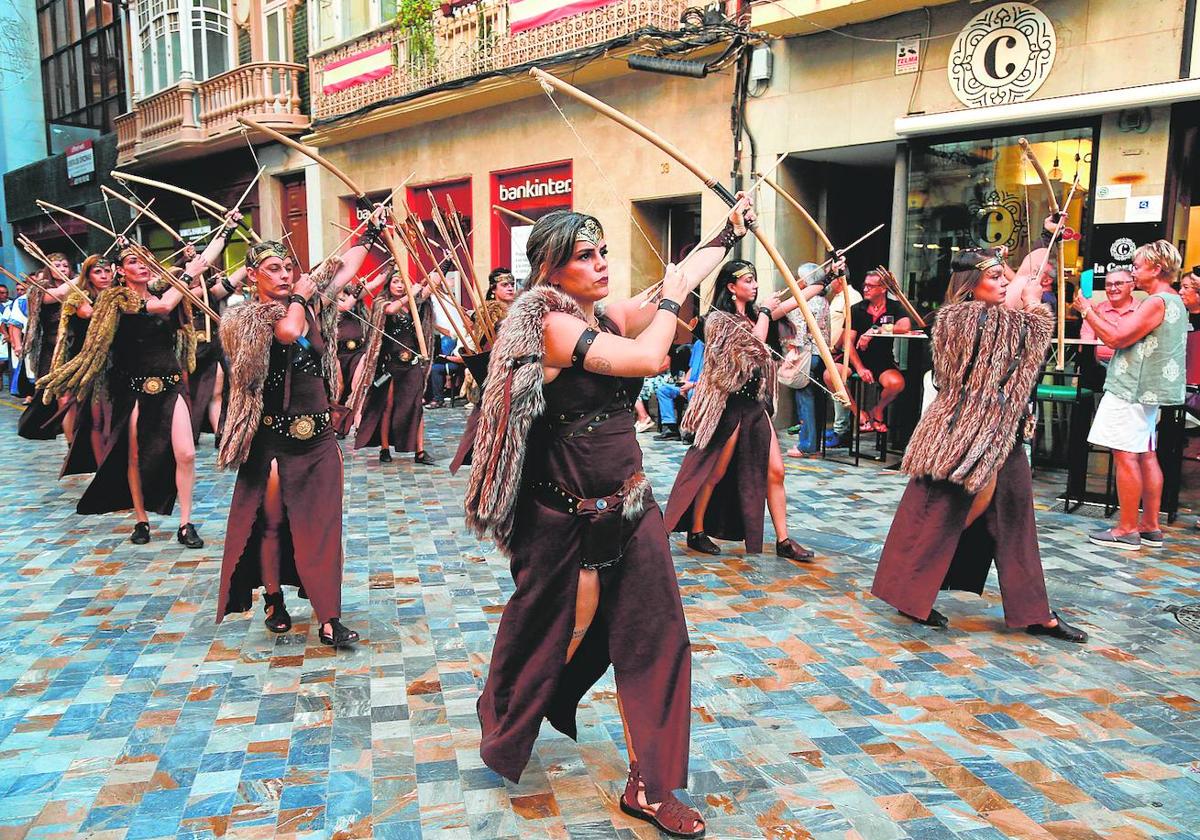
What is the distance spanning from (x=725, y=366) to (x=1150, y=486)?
3.19m

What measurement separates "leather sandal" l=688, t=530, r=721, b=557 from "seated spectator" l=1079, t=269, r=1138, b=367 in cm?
314

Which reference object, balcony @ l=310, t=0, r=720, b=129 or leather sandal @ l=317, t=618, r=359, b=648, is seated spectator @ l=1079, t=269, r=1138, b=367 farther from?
balcony @ l=310, t=0, r=720, b=129

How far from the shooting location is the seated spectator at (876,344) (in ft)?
30.8

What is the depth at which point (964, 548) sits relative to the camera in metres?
4.79

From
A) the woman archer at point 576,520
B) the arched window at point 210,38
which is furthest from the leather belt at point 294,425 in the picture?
the arched window at point 210,38

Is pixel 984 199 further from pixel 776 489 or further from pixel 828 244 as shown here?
pixel 776 489

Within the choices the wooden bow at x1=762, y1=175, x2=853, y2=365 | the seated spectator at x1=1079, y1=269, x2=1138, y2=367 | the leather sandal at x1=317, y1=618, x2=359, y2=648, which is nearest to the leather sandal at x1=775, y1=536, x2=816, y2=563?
the wooden bow at x1=762, y1=175, x2=853, y2=365

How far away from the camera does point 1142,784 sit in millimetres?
3244

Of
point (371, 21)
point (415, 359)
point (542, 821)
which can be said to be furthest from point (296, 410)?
point (371, 21)

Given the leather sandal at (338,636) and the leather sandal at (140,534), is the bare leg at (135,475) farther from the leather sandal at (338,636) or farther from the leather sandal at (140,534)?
the leather sandal at (338,636)

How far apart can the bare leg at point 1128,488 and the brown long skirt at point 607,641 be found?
4674 millimetres

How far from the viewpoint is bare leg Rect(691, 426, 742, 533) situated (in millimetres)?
5898

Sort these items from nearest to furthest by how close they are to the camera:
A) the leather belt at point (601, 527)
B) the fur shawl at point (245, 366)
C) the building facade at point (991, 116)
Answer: the leather belt at point (601, 527)
the fur shawl at point (245, 366)
the building facade at point (991, 116)

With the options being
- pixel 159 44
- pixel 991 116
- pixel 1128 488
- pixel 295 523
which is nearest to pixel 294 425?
pixel 295 523
